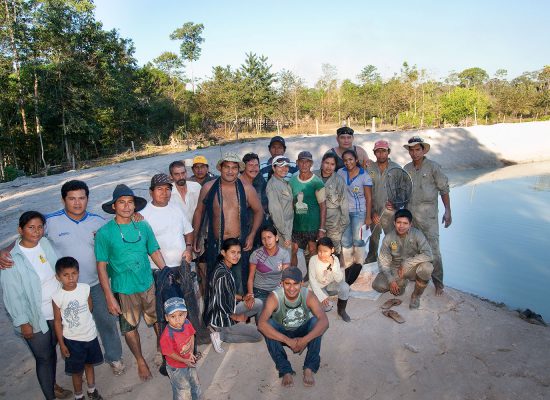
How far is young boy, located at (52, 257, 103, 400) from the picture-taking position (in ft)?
9.07

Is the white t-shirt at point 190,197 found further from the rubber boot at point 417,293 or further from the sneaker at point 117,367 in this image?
the rubber boot at point 417,293

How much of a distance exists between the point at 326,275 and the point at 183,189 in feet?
6.35

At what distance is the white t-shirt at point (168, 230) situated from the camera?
336 centimetres

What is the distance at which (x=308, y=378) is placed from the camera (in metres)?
3.06

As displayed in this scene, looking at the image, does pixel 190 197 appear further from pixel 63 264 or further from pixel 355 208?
pixel 355 208

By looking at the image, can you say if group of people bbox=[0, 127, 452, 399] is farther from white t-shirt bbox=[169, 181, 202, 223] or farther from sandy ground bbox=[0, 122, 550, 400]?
sandy ground bbox=[0, 122, 550, 400]

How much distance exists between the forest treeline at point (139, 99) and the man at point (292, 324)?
63.6 feet

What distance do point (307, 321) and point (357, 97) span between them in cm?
3753

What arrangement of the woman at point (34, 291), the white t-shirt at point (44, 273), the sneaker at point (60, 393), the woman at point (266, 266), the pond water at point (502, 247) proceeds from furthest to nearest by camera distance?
the pond water at point (502, 247) → the woman at point (266, 266) → the sneaker at point (60, 393) → the white t-shirt at point (44, 273) → the woman at point (34, 291)

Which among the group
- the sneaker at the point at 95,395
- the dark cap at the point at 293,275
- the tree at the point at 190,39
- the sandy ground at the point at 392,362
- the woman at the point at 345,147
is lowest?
the sandy ground at the point at 392,362

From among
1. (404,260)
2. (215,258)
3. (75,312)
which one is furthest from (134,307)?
(404,260)

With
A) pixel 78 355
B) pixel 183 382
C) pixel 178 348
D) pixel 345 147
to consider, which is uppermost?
pixel 345 147

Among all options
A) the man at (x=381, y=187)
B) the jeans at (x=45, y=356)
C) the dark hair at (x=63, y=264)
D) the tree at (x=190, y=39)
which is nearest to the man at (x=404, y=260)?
the man at (x=381, y=187)

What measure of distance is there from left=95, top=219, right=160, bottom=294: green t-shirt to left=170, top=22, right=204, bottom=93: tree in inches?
1522
